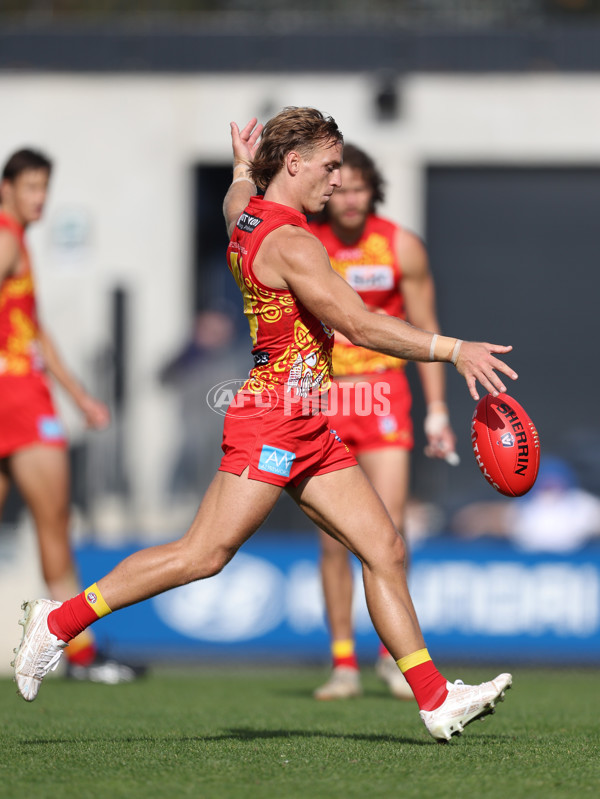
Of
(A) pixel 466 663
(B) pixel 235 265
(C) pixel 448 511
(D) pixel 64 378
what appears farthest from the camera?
(C) pixel 448 511

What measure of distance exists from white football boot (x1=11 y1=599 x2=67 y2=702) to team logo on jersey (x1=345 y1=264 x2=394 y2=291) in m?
2.66

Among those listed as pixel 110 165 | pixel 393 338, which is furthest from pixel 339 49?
pixel 393 338

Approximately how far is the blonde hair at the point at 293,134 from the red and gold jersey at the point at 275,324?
0.16 m

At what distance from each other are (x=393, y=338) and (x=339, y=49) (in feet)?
36.3

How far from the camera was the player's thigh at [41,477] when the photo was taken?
6.90 m

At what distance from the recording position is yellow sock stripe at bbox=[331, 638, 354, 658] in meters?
6.38

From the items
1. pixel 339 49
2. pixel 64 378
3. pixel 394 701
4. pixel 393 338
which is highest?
pixel 339 49

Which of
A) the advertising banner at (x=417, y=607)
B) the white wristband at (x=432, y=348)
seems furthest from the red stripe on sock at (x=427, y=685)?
the advertising banner at (x=417, y=607)

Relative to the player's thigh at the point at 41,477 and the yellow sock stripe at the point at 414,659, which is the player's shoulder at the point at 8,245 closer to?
the player's thigh at the point at 41,477

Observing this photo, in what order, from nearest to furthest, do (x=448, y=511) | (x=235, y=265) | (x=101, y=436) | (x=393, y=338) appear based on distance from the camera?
(x=393, y=338) → (x=235, y=265) → (x=101, y=436) → (x=448, y=511)

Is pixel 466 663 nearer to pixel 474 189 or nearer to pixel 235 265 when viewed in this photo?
pixel 235 265

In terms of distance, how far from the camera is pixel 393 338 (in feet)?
13.9

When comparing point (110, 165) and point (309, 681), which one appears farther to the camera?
point (110, 165)

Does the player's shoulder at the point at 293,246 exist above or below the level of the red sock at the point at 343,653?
above
